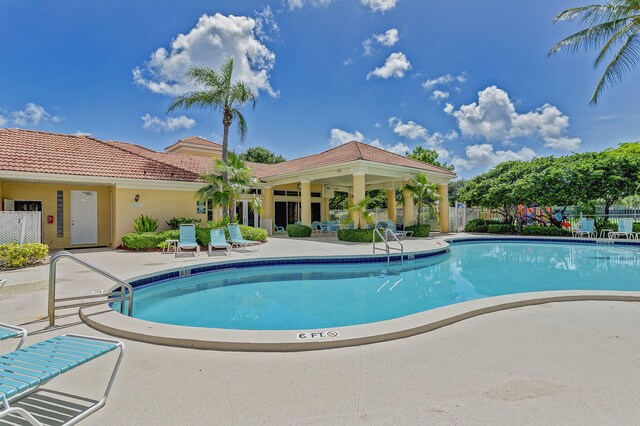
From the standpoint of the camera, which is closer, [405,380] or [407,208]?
[405,380]

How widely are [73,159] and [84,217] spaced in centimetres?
261

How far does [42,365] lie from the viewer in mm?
2359

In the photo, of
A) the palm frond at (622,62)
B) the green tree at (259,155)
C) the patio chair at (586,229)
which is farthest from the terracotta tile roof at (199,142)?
the patio chair at (586,229)

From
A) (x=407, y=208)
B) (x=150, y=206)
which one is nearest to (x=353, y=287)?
(x=150, y=206)

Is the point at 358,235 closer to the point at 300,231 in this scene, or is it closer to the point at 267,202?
the point at 300,231

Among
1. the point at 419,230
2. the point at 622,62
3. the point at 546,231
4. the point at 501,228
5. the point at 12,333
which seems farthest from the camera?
the point at 501,228

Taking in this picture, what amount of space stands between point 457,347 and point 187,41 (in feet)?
60.2

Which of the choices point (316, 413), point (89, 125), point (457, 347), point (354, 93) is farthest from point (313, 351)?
point (89, 125)

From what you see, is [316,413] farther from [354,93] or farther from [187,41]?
[354,93]

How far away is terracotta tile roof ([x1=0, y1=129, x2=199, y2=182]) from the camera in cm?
1306

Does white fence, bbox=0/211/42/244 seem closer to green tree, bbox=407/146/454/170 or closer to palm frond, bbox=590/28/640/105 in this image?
palm frond, bbox=590/28/640/105

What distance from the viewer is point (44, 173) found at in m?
12.6

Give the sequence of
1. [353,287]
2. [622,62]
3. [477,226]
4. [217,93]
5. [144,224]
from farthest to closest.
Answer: [477,226]
[217,93]
[144,224]
[622,62]
[353,287]

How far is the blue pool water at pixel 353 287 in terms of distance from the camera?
646 cm
